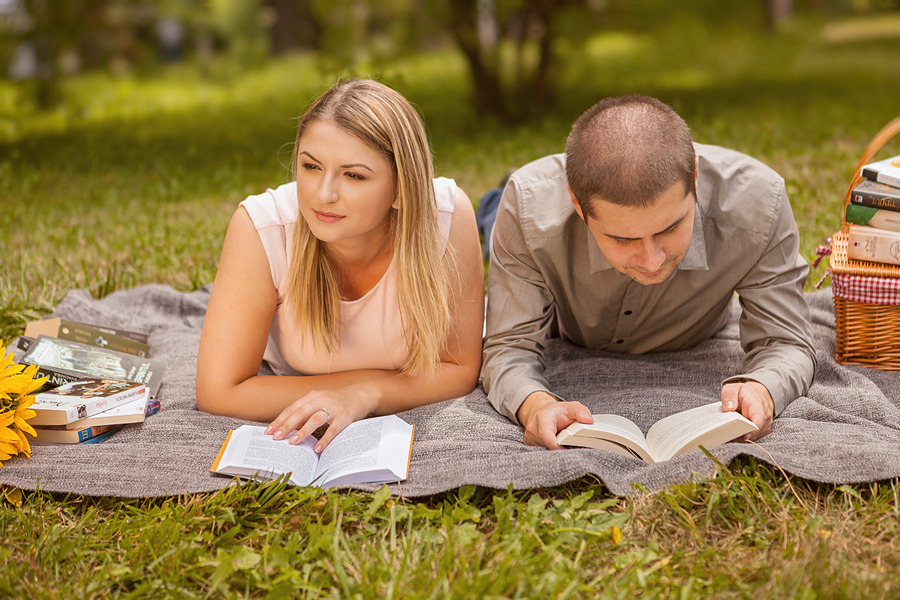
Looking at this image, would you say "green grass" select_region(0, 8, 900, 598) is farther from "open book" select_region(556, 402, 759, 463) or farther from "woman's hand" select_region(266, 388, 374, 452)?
"woman's hand" select_region(266, 388, 374, 452)

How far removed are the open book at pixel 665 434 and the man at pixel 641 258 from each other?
0.21 feet

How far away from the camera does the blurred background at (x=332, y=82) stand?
5215 millimetres

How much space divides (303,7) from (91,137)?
8034 millimetres

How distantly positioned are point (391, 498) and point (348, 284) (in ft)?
3.09

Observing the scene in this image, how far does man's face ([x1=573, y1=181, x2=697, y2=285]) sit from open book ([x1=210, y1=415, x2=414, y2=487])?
0.93m

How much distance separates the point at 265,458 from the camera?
8.48 ft

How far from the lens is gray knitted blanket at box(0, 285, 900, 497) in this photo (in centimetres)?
247

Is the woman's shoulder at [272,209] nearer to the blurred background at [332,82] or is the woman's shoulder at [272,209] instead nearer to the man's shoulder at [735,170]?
the blurred background at [332,82]

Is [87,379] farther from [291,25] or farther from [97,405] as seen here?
[291,25]

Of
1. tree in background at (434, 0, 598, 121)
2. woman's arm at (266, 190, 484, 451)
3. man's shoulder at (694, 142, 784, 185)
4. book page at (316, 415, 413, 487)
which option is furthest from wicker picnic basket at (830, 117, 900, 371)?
tree in background at (434, 0, 598, 121)

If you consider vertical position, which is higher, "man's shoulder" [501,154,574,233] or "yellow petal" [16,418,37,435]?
"man's shoulder" [501,154,574,233]

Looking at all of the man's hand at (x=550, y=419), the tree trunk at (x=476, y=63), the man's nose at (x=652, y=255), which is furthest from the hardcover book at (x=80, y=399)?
the tree trunk at (x=476, y=63)

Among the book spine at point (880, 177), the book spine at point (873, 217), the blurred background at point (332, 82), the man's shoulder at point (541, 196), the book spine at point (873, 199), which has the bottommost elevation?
the blurred background at point (332, 82)

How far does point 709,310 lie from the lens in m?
3.26
